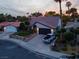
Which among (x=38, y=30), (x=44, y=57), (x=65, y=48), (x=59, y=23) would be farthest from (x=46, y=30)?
(x=44, y=57)

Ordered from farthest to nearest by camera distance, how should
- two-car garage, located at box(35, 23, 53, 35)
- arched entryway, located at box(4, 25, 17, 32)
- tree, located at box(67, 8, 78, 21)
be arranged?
1. tree, located at box(67, 8, 78, 21)
2. arched entryway, located at box(4, 25, 17, 32)
3. two-car garage, located at box(35, 23, 53, 35)

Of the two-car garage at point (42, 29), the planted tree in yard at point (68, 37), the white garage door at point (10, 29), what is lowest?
the white garage door at point (10, 29)

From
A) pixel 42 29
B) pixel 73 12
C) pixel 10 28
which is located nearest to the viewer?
pixel 42 29

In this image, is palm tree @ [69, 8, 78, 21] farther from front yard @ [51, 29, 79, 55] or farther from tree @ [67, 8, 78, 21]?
front yard @ [51, 29, 79, 55]

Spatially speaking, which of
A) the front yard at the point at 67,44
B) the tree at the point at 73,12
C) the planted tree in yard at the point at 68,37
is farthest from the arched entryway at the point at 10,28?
the planted tree in yard at the point at 68,37

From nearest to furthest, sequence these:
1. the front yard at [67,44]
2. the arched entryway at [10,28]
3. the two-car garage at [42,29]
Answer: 1. the front yard at [67,44]
2. the two-car garage at [42,29]
3. the arched entryway at [10,28]

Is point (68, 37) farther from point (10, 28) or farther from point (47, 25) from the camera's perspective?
point (10, 28)

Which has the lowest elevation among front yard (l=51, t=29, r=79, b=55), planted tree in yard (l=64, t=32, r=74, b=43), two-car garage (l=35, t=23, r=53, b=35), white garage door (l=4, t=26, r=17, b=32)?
white garage door (l=4, t=26, r=17, b=32)

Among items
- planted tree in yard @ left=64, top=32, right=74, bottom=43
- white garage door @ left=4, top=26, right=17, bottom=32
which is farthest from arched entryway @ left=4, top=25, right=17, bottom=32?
planted tree in yard @ left=64, top=32, right=74, bottom=43

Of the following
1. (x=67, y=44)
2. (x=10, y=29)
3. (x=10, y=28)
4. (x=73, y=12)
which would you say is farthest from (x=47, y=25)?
(x=73, y=12)

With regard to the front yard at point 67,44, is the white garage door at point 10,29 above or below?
below

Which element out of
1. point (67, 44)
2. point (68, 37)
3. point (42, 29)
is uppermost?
point (68, 37)

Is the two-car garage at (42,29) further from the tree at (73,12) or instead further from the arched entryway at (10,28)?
the tree at (73,12)
